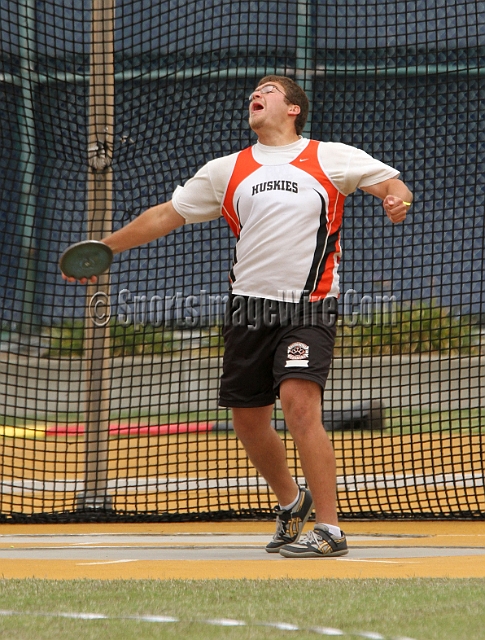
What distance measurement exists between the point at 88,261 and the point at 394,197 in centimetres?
121

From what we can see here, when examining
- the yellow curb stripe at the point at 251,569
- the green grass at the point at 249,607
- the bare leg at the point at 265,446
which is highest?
the bare leg at the point at 265,446

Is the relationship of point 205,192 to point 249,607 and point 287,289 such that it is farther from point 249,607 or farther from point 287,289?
point 249,607

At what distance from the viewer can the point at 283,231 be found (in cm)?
402

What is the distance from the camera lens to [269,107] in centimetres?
419

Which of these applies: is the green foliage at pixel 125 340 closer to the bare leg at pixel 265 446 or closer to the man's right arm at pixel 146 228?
the man's right arm at pixel 146 228

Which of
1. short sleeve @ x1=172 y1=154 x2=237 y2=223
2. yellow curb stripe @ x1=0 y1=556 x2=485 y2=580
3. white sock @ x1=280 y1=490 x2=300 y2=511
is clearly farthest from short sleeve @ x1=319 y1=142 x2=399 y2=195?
yellow curb stripe @ x1=0 y1=556 x2=485 y2=580

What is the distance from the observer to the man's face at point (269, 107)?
418 centimetres

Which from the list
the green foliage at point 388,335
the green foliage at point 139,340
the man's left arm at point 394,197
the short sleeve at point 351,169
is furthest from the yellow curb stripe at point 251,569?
the green foliage at point 139,340

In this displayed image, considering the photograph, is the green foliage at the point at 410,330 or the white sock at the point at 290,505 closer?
the white sock at the point at 290,505

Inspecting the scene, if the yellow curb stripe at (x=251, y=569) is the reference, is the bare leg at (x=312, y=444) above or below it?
above

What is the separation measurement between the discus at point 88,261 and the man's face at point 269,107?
81 centimetres

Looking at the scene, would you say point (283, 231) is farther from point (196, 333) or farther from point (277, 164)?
point (196, 333)

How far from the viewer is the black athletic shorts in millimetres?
3938

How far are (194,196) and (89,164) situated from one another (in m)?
2.26
